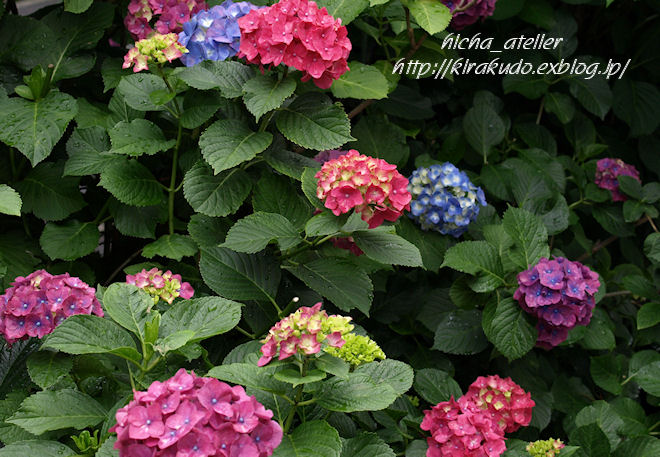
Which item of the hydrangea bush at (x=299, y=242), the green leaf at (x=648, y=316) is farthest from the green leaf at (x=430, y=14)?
the green leaf at (x=648, y=316)

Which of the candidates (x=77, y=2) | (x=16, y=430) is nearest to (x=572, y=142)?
(x=77, y=2)

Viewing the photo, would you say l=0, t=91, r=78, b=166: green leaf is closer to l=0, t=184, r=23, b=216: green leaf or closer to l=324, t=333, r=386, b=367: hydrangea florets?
l=0, t=184, r=23, b=216: green leaf

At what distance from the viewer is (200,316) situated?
1.46 metres

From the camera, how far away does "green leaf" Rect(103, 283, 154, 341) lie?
142cm

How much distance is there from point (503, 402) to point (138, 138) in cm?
117

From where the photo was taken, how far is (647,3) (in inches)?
121

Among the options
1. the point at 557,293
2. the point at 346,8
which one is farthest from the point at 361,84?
the point at 557,293

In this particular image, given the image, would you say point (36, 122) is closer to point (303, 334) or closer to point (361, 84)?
point (361, 84)

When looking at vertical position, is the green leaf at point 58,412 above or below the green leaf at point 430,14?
below

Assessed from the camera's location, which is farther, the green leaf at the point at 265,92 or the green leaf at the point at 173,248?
the green leaf at the point at 173,248

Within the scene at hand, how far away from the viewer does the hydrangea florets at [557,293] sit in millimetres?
2025

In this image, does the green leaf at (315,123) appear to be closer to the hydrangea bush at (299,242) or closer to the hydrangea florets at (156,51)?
the hydrangea bush at (299,242)

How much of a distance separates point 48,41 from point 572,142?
1.99 m

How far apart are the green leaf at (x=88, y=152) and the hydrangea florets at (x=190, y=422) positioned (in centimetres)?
103
